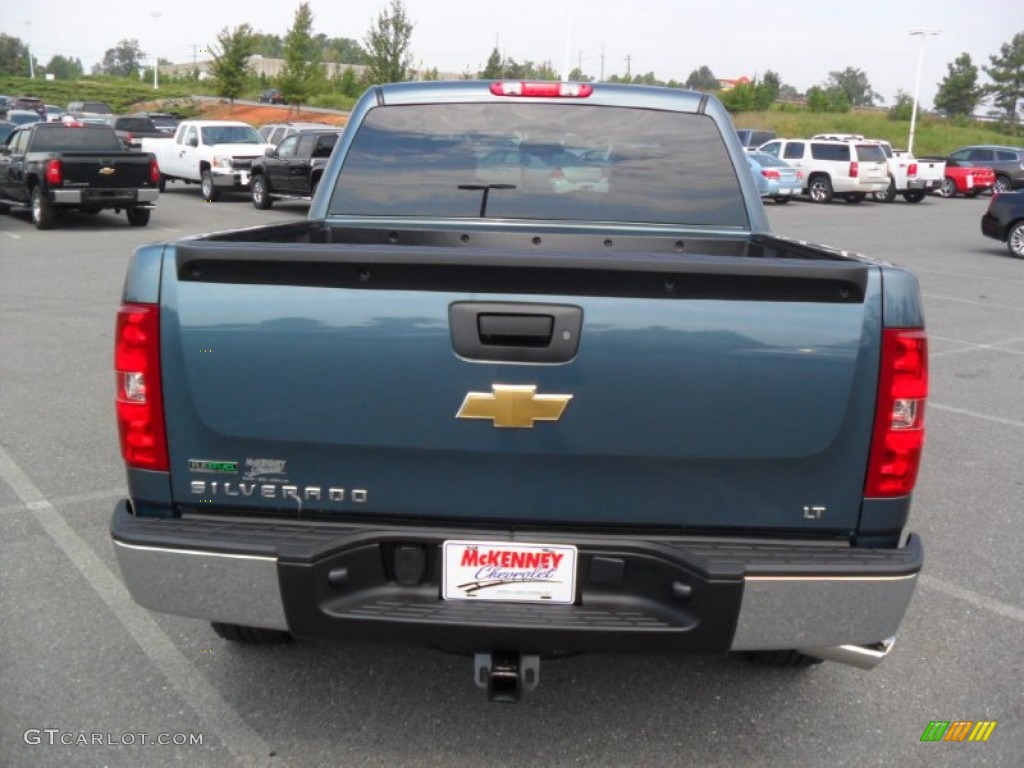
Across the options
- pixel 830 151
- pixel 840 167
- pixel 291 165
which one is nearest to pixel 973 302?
pixel 291 165

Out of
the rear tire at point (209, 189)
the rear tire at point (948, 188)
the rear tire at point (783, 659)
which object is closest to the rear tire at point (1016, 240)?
the rear tire at point (783, 659)

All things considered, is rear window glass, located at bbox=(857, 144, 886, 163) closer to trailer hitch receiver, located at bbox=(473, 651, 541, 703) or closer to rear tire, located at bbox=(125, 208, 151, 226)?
rear tire, located at bbox=(125, 208, 151, 226)

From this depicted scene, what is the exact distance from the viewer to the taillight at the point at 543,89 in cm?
441

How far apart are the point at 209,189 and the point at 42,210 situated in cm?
777

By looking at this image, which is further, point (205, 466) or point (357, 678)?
point (357, 678)

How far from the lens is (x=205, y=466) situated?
110 inches

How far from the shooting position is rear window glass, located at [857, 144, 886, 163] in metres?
30.9

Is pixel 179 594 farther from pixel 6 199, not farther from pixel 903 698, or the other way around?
pixel 6 199

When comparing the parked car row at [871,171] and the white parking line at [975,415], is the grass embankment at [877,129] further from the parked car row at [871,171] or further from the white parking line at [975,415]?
the white parking line at [975,415]

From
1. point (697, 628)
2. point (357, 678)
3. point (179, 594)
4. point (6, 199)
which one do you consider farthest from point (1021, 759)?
point (6, 199)

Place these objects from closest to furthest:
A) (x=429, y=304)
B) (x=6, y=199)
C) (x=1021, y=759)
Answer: (x=429, y=304)
(x=1021, y=759)
(x=6, y=199)

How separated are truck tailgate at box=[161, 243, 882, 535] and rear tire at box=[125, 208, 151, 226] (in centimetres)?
1742

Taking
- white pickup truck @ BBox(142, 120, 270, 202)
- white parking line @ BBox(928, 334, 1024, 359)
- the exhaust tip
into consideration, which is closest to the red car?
white pickup truck @ BBox(142, 120, 270, 202)

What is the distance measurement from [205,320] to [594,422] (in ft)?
3.52
